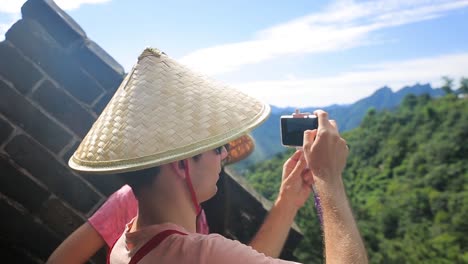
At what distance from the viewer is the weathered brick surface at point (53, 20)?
85.0 inches

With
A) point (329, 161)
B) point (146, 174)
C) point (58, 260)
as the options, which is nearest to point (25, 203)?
point (58, 260)

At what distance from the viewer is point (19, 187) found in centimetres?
211

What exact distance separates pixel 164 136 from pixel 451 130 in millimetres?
59512

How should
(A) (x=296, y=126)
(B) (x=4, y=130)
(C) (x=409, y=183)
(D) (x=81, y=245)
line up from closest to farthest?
(A) (x=296, y=126) < (D) (x=81, y=245) < (B) (x=4, y=130) < (C) (x=409, y=183)

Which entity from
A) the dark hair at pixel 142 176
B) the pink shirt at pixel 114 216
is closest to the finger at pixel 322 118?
the dark hair at pixel 142 176

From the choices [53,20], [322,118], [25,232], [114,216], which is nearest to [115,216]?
[114,216]

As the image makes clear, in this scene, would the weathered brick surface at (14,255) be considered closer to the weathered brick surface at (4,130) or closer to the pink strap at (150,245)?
the weathered brick surface at (4,130)

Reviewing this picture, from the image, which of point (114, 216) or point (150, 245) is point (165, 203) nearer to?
point (150, 245)

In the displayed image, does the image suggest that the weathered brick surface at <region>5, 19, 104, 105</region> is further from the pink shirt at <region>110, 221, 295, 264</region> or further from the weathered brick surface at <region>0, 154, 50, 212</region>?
the pink shirt at <region>110, 221, 295, 264</region>

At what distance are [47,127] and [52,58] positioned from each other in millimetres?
323

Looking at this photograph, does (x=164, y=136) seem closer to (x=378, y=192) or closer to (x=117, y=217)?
(x=117, y=217)

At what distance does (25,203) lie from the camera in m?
2.12

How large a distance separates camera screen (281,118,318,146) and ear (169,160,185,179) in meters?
0.44

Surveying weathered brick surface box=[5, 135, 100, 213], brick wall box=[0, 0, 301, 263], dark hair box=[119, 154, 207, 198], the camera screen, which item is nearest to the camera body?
the camera screen
